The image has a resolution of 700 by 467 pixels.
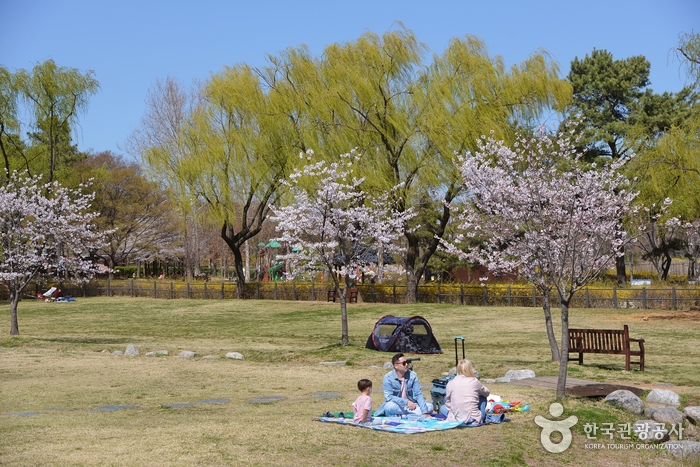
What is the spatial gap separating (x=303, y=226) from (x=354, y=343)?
448 centimetres

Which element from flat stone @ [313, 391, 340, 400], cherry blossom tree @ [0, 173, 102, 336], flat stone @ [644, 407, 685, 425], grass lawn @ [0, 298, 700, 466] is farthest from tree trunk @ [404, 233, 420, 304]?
flat stone @ [644, 407, 685, 425]

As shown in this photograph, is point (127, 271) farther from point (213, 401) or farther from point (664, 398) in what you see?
point (664, 398)

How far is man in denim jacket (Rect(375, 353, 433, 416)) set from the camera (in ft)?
41.8

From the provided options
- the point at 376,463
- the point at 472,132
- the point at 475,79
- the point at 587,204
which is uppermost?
the point at 475,79

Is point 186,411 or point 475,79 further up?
Result: point 475,79

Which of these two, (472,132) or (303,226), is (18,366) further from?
(472,132)

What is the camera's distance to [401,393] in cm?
1302

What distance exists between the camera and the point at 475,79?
4247 centimetres

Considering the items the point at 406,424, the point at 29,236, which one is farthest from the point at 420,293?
the point at 406,424

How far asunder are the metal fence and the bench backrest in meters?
20.2

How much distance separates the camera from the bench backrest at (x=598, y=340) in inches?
790

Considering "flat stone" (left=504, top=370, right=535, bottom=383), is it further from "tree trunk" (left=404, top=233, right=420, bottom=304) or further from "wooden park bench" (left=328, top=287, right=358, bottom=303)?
"wooden park bench" (left=328, top=287, right=358, bottom=303)

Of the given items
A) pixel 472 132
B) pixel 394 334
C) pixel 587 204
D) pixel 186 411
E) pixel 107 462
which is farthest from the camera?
pixel 472 132

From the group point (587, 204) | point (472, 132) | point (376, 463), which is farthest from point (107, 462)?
point (472, 132)
